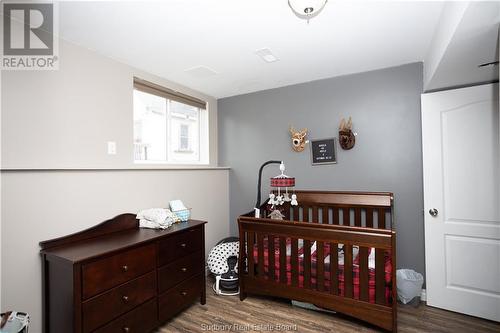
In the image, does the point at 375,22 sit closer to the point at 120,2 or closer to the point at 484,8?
the point at 484,8

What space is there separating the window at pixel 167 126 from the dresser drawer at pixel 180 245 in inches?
36.6

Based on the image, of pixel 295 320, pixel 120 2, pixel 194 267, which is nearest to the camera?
pixel 120 2

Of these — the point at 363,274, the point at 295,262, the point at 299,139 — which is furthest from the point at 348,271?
the point at 299,139

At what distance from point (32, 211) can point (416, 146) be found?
3.20 metres

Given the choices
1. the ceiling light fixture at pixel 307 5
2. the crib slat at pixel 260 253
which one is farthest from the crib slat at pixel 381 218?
the ceiling light fixture at pixel 307 5

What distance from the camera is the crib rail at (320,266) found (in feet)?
6.02

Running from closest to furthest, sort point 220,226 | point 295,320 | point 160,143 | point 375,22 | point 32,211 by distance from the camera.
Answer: point 32,211 < point 375,22 < point 295,320 < point 160,143 < point 220,226

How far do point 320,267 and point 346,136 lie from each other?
1.40m

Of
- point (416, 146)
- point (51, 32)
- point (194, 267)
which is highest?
point (51, 32)

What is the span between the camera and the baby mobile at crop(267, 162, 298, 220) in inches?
97.9

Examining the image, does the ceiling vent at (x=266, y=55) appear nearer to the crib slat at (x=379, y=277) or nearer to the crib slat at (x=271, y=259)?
the crib slat at (x=271, y=259)

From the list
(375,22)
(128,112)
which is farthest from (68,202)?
(375,22)

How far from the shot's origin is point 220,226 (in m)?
3.34

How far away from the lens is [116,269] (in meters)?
1.62
